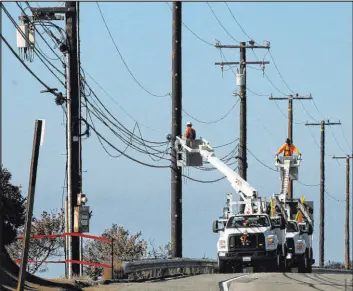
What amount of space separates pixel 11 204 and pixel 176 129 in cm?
682

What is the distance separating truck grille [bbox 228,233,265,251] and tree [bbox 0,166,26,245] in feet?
25.1

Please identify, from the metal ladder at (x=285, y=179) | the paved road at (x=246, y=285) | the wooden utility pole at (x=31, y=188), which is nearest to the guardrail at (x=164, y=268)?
the paved road at (x=246, y=285)

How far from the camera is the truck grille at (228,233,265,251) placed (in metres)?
36.7

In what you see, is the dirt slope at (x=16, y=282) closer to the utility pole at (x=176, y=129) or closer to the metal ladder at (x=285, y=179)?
the utility pole at (x=176, y=129)

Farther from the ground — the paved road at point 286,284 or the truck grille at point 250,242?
the truck grille at point 250,242

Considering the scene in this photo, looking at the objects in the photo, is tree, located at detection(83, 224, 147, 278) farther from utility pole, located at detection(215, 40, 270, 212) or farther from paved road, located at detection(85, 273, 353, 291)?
paved road, located at detection(85, 273, 353, 291)

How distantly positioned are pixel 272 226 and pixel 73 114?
9796mm

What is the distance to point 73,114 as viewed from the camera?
30469 mm

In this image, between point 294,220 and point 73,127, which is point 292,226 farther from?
point 73,127

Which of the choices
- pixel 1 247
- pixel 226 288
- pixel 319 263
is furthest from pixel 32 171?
pixel 319 263

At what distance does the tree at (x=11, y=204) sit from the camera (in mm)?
37600

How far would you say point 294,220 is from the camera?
41062mm

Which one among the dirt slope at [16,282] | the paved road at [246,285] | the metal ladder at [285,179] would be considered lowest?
the paved road at [246,285]

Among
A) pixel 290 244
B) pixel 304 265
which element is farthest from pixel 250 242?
pixel 304 265
